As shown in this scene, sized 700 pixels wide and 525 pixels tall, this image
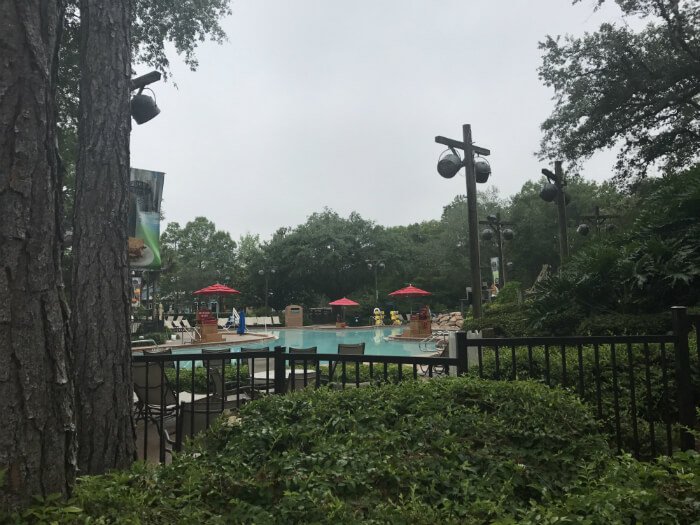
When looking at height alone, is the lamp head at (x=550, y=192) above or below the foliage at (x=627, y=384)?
above

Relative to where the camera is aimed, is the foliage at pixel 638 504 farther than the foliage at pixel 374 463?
No

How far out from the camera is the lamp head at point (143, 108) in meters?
6.84

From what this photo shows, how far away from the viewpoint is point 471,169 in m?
10.6

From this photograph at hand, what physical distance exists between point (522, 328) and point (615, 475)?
7.79 meters

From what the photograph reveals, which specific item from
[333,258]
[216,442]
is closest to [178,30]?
[216,442]

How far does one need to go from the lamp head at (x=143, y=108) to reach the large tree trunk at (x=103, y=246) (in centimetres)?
343

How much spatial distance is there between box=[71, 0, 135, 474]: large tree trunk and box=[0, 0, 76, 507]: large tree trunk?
4.20 ft

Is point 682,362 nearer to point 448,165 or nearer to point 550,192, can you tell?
point 448,165

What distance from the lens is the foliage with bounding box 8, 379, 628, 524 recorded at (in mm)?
1741

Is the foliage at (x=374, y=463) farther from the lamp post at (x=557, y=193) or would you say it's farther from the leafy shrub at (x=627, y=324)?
the lamp post at (x=557, y=193)

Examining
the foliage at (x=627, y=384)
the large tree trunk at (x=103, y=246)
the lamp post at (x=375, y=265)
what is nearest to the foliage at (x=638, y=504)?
the foliage at (x=627, y=384)

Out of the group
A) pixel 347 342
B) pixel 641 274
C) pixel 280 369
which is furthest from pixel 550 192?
pixel 347 342

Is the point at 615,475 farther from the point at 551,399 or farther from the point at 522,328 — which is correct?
the point at 522,328

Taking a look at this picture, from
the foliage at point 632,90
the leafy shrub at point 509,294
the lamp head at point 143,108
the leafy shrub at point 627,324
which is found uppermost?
the foliage at point 632,90
